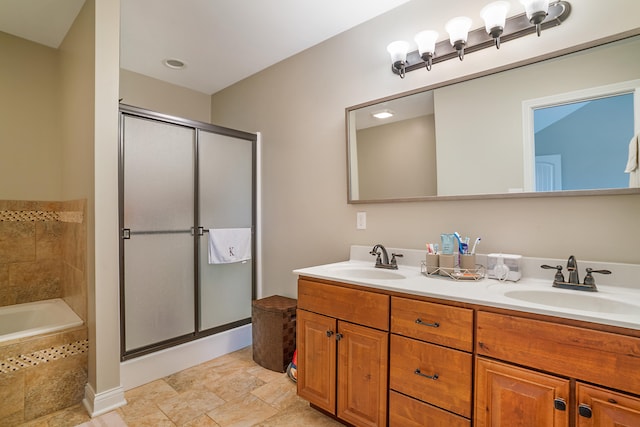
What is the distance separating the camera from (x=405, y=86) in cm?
210

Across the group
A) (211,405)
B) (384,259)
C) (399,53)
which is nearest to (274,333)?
(211,405)

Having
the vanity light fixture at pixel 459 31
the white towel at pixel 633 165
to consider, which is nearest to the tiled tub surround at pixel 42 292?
the vanity light fixture at pixel 459 31

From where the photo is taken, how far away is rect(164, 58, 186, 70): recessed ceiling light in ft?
9.29

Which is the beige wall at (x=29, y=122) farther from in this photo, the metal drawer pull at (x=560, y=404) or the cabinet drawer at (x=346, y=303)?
the metal drawer pull at (x=560, y=404)

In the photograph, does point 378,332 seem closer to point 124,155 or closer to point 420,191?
point 420,191

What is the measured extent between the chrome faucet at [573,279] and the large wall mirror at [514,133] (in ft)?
1.12

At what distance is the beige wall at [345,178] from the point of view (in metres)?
1.50

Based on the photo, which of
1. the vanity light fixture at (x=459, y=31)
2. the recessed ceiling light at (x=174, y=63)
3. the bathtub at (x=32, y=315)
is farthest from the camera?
the recessed ceiling light at (x=174, y=63)

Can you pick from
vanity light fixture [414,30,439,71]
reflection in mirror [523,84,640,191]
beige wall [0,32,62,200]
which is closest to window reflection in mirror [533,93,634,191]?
reflection in mirror [523,84,640,191]

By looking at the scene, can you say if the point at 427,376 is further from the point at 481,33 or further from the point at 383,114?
the point at 481,33

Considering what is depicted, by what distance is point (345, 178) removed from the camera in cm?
241

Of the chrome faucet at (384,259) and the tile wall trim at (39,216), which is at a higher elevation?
the tile wall trim at (39,216)

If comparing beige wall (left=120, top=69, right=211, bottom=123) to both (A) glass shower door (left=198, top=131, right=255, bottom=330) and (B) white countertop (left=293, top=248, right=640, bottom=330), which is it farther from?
(B) white countertop (left=293, top=248, right=640, bottom=330)

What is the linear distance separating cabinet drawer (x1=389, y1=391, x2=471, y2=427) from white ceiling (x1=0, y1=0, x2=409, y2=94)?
2287mm
